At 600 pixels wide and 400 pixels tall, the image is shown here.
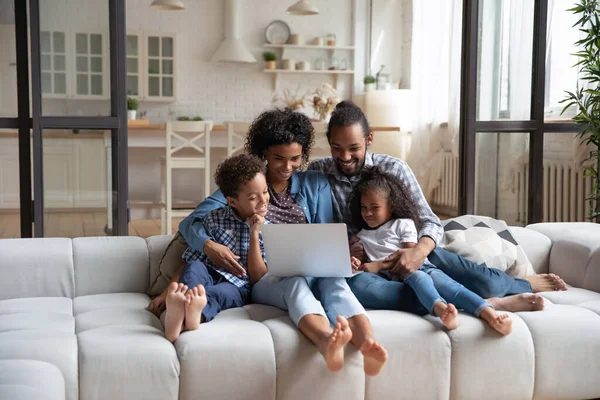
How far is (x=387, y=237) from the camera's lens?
285 centimetres

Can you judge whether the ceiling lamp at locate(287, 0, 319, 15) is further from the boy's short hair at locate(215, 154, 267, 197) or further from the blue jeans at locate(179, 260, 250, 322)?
the blue jeans at locate(179, 260, 250, 322)

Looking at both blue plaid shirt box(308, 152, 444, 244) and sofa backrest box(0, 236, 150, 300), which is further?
blue plaid shirt box(308, 152, 444, 244)

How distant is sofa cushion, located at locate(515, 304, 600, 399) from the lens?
8.08 feet

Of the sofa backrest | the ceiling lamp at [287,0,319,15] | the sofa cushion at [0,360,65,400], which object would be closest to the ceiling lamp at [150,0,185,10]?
the ceiling lamp at [287,0,319,15]

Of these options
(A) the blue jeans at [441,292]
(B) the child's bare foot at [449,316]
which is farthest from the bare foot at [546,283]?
(B) the child's bare foot at [449,316]

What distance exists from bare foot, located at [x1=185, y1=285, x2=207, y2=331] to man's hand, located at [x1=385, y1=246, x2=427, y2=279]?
0.75 meters

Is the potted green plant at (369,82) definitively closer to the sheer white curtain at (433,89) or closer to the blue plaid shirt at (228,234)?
the sheer white curtain at (433,89)

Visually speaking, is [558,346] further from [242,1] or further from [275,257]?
[242,1]

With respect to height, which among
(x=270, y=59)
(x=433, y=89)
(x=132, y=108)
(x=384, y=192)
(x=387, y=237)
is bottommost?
(x=387, y=237)

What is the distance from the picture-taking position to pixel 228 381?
221 centimetres

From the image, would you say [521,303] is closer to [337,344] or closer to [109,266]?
[337,344]

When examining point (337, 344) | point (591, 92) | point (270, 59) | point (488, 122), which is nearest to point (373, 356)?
point (337, 344)

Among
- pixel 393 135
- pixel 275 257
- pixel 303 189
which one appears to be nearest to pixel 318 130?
pixel 393 135

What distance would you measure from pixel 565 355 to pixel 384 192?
86cm
